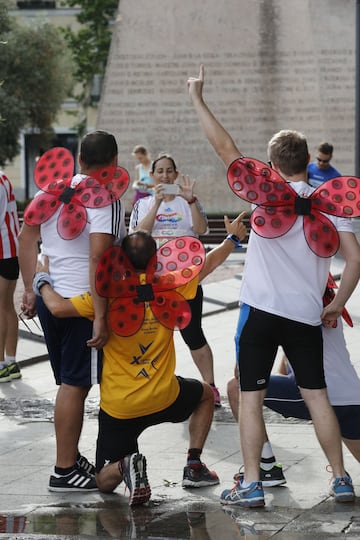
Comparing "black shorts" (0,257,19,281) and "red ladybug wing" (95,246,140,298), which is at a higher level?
"red ladybug wing" (95,246,140,298)

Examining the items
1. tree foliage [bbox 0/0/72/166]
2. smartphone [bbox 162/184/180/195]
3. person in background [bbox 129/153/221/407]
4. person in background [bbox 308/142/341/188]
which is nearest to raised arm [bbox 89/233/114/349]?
person in background [bbox 129/153/221/407]

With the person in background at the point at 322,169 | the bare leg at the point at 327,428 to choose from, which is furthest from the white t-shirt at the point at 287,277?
the person in background at the point at 322,169

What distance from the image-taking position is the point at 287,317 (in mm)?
5652

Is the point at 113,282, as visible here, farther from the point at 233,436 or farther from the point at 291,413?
the point at 233,436

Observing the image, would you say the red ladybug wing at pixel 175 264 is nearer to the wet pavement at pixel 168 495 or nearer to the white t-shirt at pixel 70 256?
the white t-shirt at pixel 70 256

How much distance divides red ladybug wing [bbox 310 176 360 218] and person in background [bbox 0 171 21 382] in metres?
3.88

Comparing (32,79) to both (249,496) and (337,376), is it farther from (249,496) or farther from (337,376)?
(249,496)

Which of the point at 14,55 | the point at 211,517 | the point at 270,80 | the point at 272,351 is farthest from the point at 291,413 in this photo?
the point at 14,55

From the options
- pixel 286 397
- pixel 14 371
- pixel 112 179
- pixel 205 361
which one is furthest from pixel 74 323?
pixel 14 371

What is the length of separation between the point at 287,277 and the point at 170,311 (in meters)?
0.61

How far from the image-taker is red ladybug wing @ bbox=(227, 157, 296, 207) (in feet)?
18.7

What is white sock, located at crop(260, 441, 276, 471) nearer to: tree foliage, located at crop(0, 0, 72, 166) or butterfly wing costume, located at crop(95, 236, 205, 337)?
butterfly wing costume, located at crop(95, 236, 205, 337)

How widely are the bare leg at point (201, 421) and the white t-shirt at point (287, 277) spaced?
26.0 inches

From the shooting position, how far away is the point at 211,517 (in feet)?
17.7
